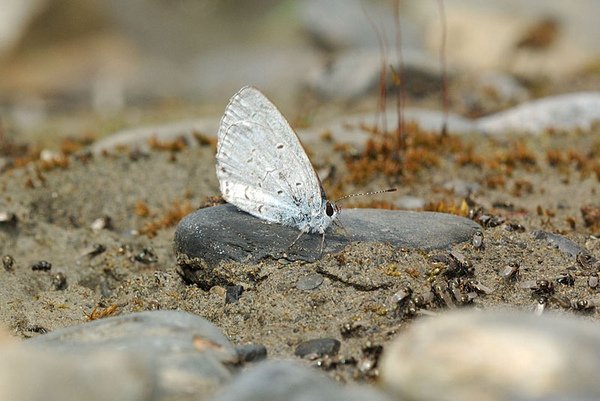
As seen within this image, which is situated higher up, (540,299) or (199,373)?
(199,373)

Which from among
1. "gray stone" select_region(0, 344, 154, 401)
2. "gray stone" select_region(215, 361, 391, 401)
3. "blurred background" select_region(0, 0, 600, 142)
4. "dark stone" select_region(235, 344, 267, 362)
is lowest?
"blurred background" select_region(0, 0, 600, 142)

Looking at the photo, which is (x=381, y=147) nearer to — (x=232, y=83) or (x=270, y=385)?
(x=270, y=385)

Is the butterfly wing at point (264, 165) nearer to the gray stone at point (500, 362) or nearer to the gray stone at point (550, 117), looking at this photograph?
the gray stone at point (500, 362)

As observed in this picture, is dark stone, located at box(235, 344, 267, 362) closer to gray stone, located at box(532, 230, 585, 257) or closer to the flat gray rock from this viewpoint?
the flat gray rock

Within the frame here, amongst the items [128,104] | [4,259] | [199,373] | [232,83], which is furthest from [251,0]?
[199,373]

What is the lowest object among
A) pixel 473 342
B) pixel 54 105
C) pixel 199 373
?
pixel 54 105

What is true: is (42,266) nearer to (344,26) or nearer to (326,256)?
(326,256)

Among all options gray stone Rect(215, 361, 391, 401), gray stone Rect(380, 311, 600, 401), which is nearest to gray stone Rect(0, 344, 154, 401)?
gray stone Rect(215, 361, 391, 401)
